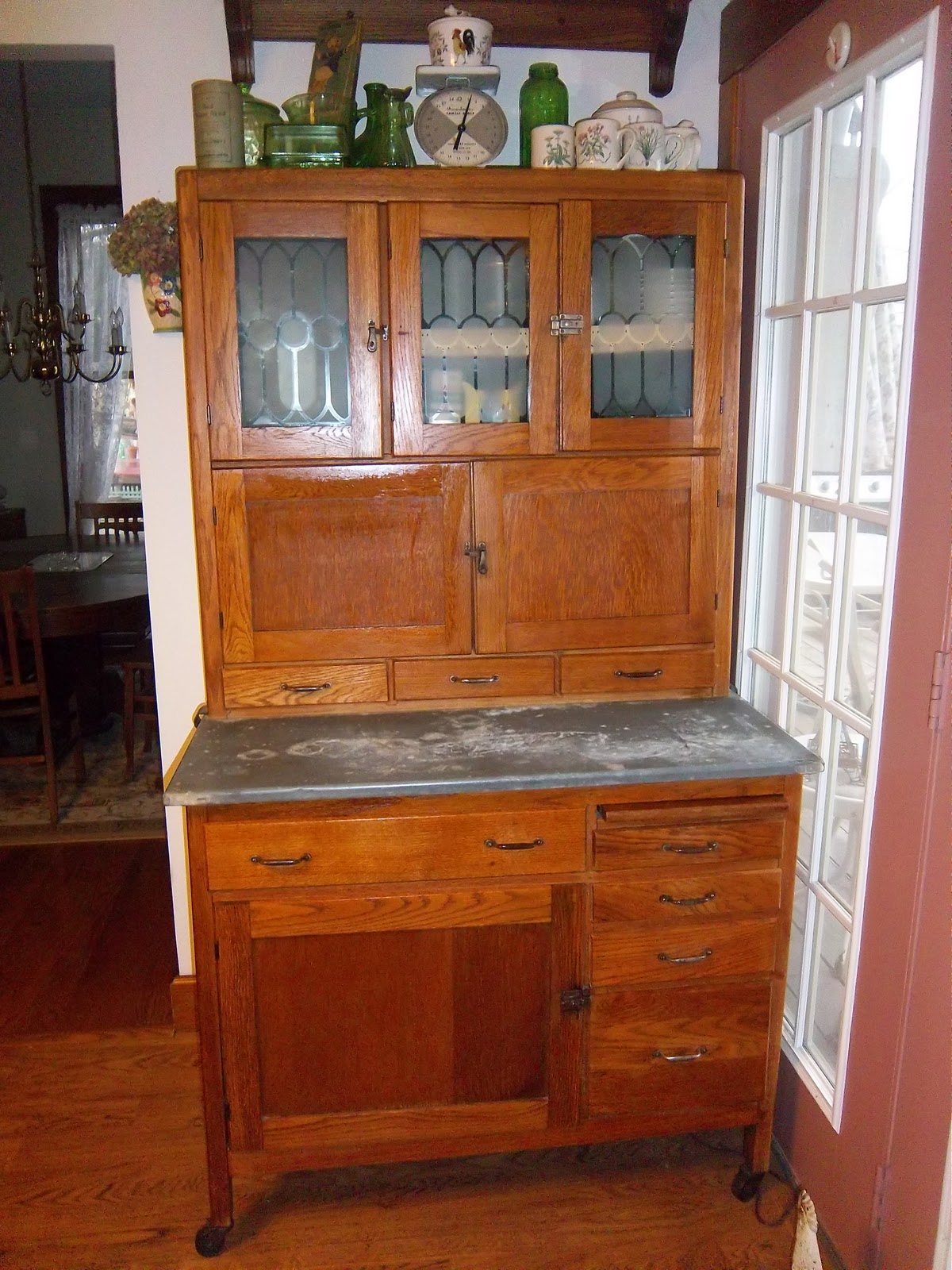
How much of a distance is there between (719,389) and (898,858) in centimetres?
95

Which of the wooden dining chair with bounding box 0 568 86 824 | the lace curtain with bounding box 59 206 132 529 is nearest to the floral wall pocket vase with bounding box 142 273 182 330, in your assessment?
the wooden dining chair with bounding box 0 568 86 824

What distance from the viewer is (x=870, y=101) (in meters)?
1.64

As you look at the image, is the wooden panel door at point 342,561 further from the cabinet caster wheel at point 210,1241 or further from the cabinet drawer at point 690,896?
the cabinet caster wheel at point 210,1241

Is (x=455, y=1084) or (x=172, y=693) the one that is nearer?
(x=455, y=1084)

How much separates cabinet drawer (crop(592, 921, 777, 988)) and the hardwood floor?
131cm

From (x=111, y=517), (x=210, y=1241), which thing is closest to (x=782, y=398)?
(x=210, y=1241)

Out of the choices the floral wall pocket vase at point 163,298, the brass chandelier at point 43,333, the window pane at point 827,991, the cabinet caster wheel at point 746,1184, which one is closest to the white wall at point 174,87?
the floral wall pocket vase at point 163,298

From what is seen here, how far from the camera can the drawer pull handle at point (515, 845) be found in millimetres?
1764

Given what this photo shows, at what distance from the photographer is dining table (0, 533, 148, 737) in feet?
12.1

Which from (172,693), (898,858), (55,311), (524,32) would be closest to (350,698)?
(172,693)

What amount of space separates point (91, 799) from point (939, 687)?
3.32 m

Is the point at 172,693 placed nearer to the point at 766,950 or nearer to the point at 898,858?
the point at 766,950

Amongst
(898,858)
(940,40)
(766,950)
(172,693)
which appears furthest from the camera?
(172,693)

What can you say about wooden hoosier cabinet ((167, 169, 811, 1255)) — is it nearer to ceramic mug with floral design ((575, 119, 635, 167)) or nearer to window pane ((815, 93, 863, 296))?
ceramic mug with floral design ((575, 119, 635, 167))
